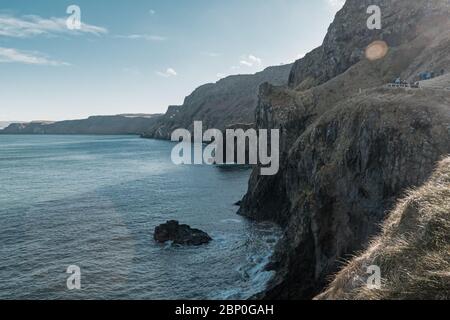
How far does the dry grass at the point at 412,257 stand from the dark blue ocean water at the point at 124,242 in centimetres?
2575

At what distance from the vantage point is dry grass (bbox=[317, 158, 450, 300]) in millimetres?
11164

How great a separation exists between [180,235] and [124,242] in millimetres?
7136

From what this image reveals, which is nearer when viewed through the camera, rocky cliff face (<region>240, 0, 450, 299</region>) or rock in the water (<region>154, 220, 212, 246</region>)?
rocky cliff face (<region>240, 0, 450, 299</region>)

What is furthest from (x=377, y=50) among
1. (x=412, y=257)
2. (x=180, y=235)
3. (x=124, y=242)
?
(x=412, y=257)

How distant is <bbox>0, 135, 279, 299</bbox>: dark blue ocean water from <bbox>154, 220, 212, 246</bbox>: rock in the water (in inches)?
50.4

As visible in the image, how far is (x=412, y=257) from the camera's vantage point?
12.8 m

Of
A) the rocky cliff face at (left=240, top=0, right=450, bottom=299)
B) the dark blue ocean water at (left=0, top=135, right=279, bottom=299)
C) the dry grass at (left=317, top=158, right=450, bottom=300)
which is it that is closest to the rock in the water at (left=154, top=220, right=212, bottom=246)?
the dark blue ocean water at (left=0, top=135, right=279, bottom=299)

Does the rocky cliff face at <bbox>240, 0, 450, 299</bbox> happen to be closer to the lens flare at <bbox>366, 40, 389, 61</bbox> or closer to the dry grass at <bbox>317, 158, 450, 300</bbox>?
the dry grass at <bbox>317, 158, 450, 300</bbox>

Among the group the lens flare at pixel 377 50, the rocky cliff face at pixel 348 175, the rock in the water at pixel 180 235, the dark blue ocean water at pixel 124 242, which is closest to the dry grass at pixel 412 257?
the rocky cliff face at pixel 348 175

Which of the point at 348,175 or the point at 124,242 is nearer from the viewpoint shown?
the point at 348,175

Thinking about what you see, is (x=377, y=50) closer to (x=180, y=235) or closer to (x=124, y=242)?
(x=180, y=235)

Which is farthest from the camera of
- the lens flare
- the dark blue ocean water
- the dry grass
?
the lens flare

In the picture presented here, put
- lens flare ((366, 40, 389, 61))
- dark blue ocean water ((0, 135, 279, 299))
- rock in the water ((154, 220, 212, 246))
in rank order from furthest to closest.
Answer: lens flare ((366, 40, 389, 61)), rock in the water ((154, 220, 212, 246)), dark blue ocean water ((0, 135, 279, 299))

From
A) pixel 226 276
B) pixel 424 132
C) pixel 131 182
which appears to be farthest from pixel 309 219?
pixel 131 182
